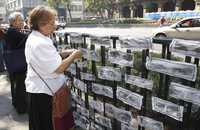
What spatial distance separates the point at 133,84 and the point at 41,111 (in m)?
0.98

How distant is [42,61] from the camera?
289cm

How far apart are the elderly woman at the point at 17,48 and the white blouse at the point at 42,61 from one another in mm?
1811

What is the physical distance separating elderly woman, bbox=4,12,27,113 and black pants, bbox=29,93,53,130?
5.97 ft

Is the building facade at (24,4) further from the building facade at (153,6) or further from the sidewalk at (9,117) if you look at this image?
the sidewalk at (9,117)

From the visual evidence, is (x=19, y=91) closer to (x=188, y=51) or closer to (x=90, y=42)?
(x=90, y=42)

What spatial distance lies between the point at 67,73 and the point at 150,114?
5.54 feet

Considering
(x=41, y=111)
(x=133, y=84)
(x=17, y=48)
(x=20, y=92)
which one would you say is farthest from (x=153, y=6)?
(x=41, y=111)

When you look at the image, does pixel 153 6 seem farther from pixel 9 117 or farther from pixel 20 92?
pixel 9 117

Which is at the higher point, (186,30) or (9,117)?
(186,30)

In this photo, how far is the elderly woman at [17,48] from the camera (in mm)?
4773

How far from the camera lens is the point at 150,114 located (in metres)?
3.17

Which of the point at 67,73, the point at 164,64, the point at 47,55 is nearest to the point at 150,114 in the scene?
the point at 164,64

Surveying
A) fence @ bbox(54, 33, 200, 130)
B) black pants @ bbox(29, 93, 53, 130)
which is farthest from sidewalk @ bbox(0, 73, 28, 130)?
black pants @ bbox(29, 93, 53, 130)

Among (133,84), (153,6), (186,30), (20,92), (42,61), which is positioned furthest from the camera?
(153,6)
